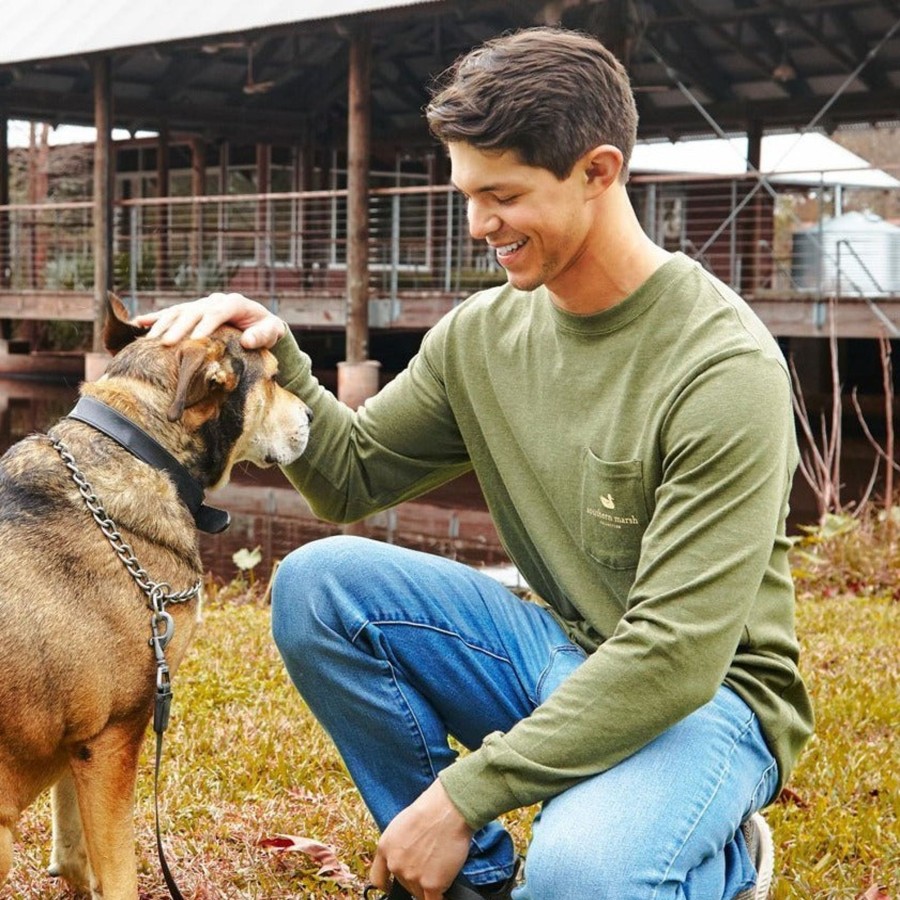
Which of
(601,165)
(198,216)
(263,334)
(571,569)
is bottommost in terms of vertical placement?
(571,569)

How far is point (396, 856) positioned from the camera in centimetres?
220

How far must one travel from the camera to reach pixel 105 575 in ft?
8.77

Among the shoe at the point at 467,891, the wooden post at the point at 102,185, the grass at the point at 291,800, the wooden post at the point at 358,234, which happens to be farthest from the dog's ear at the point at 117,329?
the wooden post at the point at 102,185

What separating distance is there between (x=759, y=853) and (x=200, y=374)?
1.51 meters

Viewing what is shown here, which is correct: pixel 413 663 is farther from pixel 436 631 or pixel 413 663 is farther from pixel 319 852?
pixel 319 852

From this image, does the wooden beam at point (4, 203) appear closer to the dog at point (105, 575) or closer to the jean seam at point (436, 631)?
the dog at point (105, 575)

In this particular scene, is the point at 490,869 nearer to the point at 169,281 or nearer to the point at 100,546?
the point at 100,546

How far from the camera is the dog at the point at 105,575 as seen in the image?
2.56m

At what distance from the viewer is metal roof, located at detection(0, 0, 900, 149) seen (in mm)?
14391

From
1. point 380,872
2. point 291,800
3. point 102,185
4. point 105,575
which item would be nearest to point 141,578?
point 105,575

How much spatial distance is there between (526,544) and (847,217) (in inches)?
660

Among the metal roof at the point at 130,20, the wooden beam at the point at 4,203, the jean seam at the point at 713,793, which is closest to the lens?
the jean seam at the point at 713,793

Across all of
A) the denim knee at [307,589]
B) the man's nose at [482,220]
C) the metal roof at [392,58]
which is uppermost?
the metal roof at [392,58]

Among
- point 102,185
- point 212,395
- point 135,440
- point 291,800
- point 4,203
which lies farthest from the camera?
point 4,203
